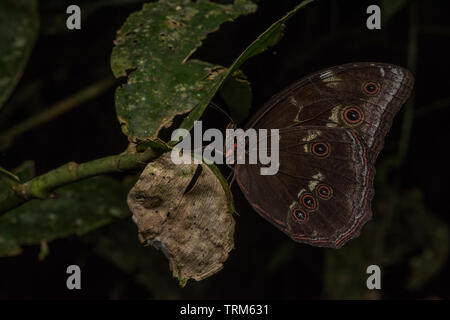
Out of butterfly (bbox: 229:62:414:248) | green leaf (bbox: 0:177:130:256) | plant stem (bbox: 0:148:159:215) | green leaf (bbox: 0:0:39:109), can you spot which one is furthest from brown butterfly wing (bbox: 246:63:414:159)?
green leaf (bbox: 0:0:39:109)

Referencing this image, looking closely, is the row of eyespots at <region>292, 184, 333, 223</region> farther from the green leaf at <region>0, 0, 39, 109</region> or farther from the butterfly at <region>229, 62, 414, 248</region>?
the green leaf at <region>0, 0, 39, 109</region>

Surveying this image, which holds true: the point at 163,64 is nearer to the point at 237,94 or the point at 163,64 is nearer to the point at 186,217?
the point at 237,94

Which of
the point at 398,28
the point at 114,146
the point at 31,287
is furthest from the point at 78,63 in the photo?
the point at 398,28

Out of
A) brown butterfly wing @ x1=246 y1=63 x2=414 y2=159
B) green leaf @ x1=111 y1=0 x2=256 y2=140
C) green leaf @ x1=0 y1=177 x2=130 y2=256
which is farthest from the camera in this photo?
green leaf @ x1=0 y1=177 x2=130 y2=256

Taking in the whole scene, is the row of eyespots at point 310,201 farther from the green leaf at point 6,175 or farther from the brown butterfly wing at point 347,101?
the green leaf at point 6,175

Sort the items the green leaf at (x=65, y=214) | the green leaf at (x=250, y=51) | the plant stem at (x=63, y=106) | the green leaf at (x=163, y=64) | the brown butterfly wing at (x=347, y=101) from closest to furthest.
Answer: the green leaf at (x=250, y=51) < the green leaf at (x=163, y=64) < the brown butterfly wing at (x=347, y=101) < the green leaf at (x=65, y=214) < the plant stem at (x=63, y=106)

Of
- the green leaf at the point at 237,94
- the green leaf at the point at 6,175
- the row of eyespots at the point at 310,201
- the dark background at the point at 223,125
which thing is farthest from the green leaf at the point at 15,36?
the row of eyespots at the point at 310,201

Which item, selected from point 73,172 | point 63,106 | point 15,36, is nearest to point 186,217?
point 73,172
